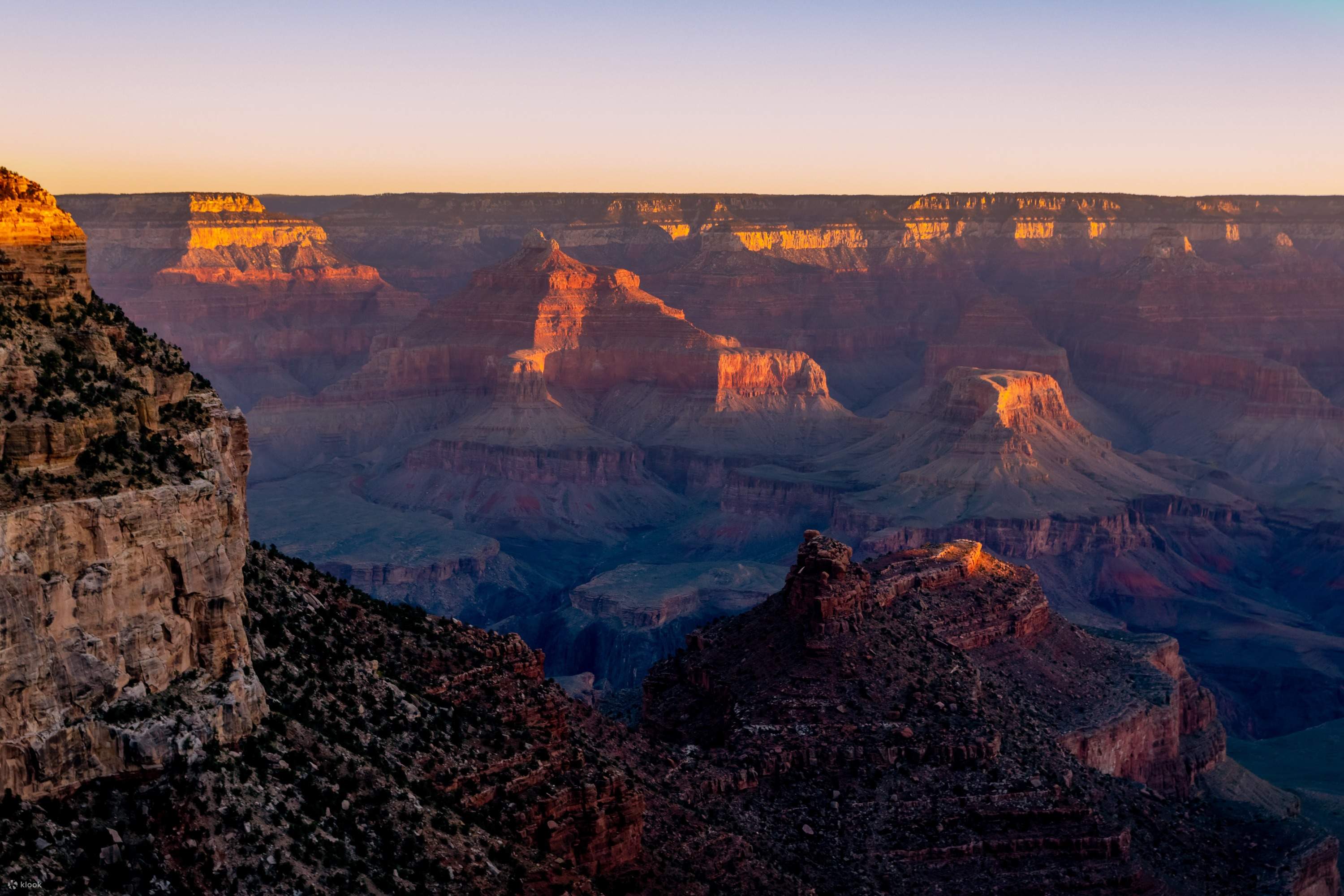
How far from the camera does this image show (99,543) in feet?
81.4

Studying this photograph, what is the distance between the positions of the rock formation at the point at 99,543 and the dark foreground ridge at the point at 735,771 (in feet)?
1.75

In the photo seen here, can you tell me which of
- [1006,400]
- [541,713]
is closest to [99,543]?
[541,713]

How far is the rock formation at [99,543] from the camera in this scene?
2400 cm

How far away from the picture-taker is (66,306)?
95.7 feet

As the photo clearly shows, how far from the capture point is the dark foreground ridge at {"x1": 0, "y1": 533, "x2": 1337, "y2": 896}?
27.1 m

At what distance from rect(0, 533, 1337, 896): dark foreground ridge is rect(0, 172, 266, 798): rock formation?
21.0 inches

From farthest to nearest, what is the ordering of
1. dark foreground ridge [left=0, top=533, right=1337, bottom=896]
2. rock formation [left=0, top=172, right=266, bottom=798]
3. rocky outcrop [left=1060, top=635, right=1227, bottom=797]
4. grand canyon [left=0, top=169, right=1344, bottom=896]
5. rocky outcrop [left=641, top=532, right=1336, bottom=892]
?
1. rocky outcrop [left=1060, top=635, right=1227, bottom=797]
2. rocky outcrop [left=641, top=532, right=1336, bottom=892]
3. dark foreground ridge [left=0, top=533, right=1337, bottom=896]
4. grand canyon [left=0, top=169, right=1344, bottom=896]
5. rock formation [left=0, top=172, right=266, bottom=798]

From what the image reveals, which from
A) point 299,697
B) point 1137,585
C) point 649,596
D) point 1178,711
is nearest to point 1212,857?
point 1178,711

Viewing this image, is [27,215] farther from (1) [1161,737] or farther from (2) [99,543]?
(1) [1161,737]

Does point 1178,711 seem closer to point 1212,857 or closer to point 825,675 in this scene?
point 1212,857

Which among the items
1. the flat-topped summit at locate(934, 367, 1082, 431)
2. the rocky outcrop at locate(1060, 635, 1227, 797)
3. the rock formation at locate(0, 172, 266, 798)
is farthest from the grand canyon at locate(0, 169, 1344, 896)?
the flat-topped summit at locate(934, 367, 1082, 431)

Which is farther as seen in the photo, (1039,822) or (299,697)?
(1039,822)

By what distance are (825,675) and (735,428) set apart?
138 metres

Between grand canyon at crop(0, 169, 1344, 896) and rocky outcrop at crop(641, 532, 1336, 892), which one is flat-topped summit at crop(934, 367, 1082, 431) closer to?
grand canyon at crop(0, 169, 1344, 896)
